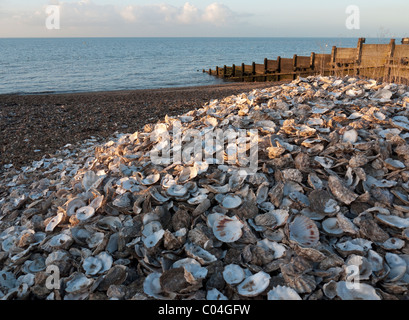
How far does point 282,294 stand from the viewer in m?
1.82

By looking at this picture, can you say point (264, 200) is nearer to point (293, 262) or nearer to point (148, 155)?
point (293, 262)

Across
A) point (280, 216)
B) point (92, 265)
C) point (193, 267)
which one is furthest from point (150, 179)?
point (280, 216)

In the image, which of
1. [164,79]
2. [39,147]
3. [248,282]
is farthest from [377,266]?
[164,79]

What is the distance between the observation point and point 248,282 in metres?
1.91

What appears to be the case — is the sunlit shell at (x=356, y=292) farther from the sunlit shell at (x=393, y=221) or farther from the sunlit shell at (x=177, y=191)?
the sunlit shell at (x=177, y=191)

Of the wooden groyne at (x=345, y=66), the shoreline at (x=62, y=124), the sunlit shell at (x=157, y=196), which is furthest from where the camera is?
the wooden groyne at (x=345, y=66)

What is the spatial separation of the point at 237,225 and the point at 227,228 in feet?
0.25

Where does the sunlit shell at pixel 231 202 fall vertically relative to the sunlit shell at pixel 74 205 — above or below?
above

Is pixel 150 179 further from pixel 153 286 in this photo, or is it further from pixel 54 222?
pixel 153 286

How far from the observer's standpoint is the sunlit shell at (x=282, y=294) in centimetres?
179

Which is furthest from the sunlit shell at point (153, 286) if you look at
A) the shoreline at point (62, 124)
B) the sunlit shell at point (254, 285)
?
the shoreline at point (62, 124)

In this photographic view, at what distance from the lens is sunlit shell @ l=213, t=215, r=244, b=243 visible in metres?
2.17

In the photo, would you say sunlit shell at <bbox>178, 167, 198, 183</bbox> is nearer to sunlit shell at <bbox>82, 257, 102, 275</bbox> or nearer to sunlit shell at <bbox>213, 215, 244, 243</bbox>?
sunlit shell at <bbox>213, 215, 244, 243</bbox>
